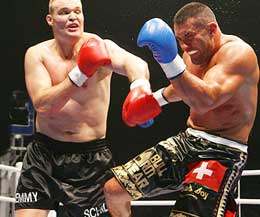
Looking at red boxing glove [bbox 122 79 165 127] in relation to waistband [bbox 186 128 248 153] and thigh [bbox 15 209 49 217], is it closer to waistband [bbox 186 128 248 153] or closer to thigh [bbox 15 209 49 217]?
waistband [bbox 186 128 248 153]

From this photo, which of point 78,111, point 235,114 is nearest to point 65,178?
point 78,111

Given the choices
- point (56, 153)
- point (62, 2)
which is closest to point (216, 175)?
point (56, 153)

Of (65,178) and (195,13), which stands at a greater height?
(195,13)

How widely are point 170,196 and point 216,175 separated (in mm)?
2824

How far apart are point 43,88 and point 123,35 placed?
289cm

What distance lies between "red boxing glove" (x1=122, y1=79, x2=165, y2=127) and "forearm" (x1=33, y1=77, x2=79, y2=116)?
0.22 metres

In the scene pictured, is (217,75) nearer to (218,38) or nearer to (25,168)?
(218,38)

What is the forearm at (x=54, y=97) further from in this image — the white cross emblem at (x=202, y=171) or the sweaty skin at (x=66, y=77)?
the white cross emblem at (x=202, y=171)

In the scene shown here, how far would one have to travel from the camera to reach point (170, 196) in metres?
4.62

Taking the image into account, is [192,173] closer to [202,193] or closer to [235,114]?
[202,193]

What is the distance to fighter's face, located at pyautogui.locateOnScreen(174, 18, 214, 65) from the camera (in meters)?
1.88

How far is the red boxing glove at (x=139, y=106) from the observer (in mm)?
1924

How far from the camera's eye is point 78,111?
225 cm

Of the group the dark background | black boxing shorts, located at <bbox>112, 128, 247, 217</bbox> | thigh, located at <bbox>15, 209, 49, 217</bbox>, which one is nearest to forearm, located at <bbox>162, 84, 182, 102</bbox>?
black boxing shorts, located at <bbox>112, 128, 247, 217</bbox>
